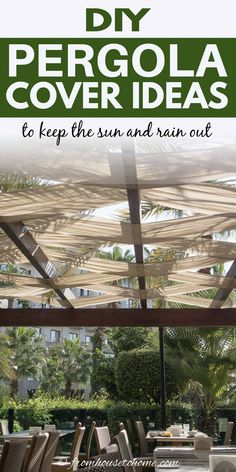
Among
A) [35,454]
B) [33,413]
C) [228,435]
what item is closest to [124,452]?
[35,454]

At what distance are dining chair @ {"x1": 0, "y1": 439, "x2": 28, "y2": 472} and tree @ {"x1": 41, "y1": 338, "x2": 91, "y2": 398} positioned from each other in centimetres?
2644

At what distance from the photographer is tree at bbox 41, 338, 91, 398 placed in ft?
104

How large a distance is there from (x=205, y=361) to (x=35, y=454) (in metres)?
9.81

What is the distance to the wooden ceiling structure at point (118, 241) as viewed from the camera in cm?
532

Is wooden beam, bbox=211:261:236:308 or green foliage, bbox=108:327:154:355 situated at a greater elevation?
green foliage, bbox=108:327:154:355

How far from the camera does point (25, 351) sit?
106ft

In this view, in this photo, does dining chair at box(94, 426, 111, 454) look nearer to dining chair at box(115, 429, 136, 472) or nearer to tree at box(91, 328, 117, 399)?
dining chair at box(115, 429, 136, 472)

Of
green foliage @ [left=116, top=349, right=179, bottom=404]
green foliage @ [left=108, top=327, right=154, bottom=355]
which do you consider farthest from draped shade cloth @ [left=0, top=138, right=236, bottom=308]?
green foliage @ [left=108, top=327, right=154, bottom=355]

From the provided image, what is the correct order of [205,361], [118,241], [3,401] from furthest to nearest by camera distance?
1. [3,401]
2. [205,361]
3. [118,241]

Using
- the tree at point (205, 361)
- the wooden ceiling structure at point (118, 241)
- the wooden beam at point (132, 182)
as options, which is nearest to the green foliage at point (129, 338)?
the tree at point (205, 361)

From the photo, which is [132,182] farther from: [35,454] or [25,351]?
[25,351]

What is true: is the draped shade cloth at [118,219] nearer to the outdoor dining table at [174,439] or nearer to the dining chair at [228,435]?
the outdoor dining table at [174,439]

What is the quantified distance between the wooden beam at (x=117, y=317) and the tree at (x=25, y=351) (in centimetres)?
2059
